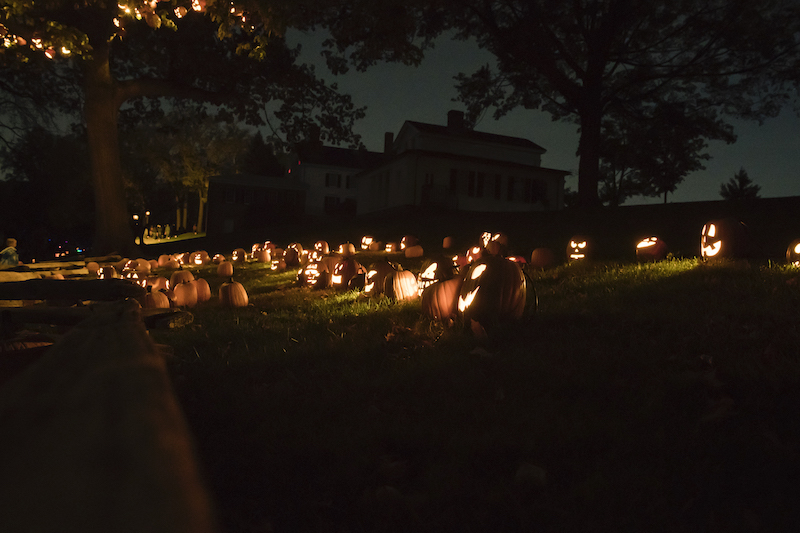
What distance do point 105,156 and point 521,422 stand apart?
1841 cm

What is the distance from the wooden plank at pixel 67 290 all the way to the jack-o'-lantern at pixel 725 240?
718 cm

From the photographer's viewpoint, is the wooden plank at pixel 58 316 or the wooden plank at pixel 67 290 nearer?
the wooden plank at pixel 58 316

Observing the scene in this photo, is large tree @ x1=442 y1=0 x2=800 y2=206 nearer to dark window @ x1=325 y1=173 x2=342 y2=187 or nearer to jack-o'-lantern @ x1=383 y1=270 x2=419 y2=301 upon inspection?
jack-o'-lantern @ x1=383 y1=270 x2=419 y2=301

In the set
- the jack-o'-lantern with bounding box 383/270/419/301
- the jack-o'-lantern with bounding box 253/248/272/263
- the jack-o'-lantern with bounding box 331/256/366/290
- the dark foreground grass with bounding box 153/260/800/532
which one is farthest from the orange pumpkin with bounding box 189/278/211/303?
the jack-o'-lantern with bounding box 253/248/272/263

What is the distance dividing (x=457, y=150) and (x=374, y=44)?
18.8 metres

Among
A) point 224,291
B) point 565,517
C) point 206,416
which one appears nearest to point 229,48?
point 224,291

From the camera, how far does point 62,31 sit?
8.52 m

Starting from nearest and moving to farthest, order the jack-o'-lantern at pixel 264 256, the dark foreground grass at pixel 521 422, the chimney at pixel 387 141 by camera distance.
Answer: the dark foreground grass at pixel 521 422
the jack-o'-lantern at pixel 264 256
the chimney at pixel 387 141

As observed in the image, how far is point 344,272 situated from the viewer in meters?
8.84

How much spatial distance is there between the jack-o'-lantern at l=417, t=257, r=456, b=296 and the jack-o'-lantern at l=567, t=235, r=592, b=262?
3437 millimetres

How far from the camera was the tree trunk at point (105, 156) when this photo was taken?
16.2 m

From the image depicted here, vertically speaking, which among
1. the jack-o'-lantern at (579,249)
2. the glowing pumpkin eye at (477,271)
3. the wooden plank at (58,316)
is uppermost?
the jack-o'-lantern at (579,249)

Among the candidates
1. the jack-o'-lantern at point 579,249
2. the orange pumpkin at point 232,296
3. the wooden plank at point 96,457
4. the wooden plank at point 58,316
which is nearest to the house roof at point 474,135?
the jack-o'-lantern at point 579,249

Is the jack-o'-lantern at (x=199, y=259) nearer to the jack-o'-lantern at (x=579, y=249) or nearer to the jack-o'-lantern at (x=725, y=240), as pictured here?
the jack-o'-lantern at (x=579, y=249)
